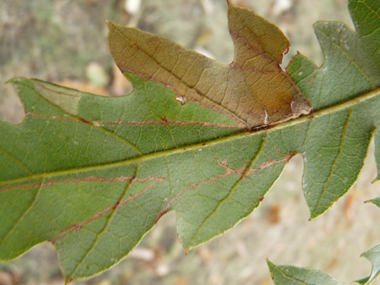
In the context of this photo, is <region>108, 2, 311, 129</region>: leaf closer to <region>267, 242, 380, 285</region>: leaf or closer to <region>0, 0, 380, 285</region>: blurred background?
<region>267, 242, 380, 285</region>: leaf

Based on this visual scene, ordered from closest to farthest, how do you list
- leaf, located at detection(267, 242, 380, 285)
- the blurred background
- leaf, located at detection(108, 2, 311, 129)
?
1. leaf, located at detection(108, 2, 311, 129)
2. leaf, located at detection(267, 242, 380, 285)
3. the blurred background

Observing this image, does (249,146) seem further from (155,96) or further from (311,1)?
(311,1)

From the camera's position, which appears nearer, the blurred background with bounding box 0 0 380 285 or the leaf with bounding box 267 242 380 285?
the leaf with bounding box 267 242 380 285

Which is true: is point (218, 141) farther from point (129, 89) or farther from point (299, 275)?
point (129, 89)

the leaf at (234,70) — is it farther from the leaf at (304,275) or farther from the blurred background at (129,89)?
the blurred background at (129,89)

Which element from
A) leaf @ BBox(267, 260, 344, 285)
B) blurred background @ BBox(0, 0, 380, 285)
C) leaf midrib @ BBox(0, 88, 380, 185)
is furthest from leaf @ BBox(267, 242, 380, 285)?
blurred background @ BBox(0, 0, 380, 285)

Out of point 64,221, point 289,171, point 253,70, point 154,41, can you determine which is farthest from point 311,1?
point 64,221
